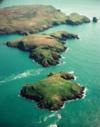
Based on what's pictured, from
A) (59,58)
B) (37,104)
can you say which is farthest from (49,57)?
(37,104)

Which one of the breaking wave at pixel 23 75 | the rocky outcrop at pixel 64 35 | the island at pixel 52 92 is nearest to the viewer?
the island at pixel 52 92

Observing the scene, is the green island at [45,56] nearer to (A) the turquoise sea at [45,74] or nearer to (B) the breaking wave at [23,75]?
(A) the turquoise sea at [45,74]

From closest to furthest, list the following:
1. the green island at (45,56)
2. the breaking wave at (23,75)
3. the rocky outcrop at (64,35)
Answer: the green island at (45,56) < the breaking wave at (23,75) < the rocky outcrop at (64,35)

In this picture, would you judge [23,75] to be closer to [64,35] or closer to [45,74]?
[45,74]

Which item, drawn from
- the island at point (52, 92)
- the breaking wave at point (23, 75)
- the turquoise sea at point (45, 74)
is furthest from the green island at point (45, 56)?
the breaking wave at point (23, 75)

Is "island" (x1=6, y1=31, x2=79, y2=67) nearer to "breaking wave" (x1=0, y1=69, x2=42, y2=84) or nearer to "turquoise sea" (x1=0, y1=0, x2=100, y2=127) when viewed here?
"turquoise sea" (x1=0, y1=0, x2=100, y2=127)
